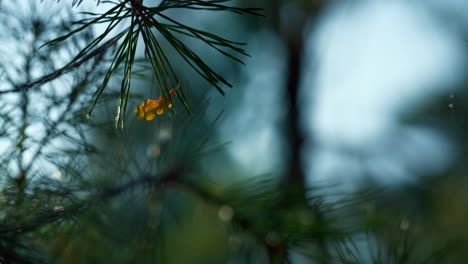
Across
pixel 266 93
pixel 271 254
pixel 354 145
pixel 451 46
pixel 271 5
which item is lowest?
pixel 271 254

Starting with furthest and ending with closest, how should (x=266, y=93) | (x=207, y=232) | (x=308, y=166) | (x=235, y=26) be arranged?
(x=235, y=26)
(x=266, y=93)
(x=308, y=166)
(x=207, y=232)

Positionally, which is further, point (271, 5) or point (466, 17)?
point (466, 17)

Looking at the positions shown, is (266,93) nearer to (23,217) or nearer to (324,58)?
(324,58)

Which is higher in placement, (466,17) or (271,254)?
(466,17)

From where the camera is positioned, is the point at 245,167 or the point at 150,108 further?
the point at 245,167

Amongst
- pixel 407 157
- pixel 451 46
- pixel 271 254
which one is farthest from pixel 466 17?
pixel 271 254

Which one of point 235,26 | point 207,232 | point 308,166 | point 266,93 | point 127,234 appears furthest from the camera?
point 235,26

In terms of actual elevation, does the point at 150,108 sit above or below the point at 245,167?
below

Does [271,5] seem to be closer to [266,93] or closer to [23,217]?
[266,93]

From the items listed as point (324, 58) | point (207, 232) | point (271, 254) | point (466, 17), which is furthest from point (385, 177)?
point (271, 254)
